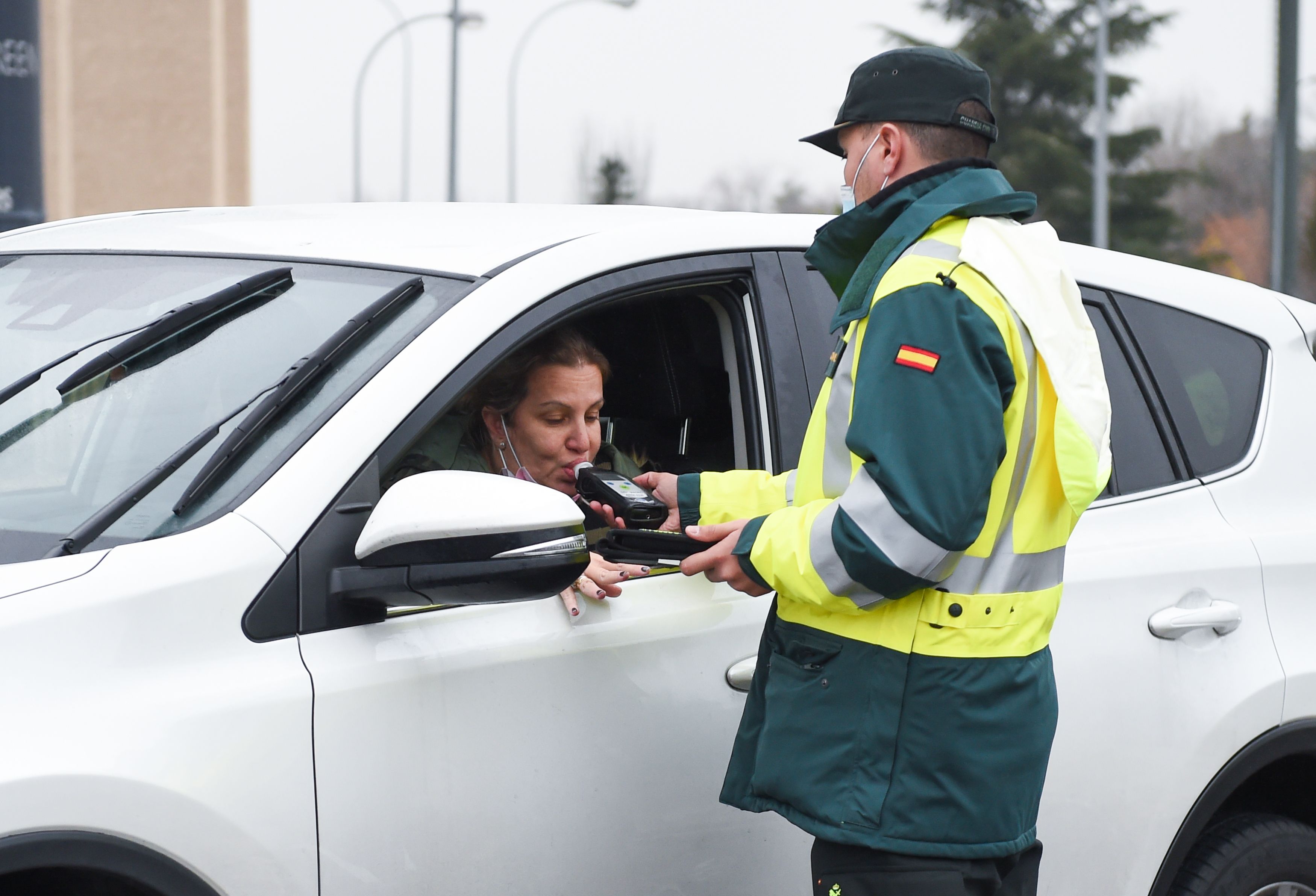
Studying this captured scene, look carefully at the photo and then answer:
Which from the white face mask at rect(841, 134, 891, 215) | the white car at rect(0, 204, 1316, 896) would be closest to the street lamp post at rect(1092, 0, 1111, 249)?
the white car at rect(0, 204, 1316, 896)

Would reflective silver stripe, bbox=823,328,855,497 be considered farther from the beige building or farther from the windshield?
the beige building

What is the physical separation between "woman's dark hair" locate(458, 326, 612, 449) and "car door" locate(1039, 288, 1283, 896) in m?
1.00

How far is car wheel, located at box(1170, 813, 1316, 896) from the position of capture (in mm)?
2742

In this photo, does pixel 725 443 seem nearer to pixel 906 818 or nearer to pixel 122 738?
pixel 906 818

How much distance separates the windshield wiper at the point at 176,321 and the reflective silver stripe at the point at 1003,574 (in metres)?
1.12

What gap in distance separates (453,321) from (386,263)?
0.79 ft

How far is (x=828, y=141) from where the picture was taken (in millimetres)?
2412

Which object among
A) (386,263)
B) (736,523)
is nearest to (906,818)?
(736,523)

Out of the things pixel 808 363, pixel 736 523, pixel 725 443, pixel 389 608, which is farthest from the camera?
pixel 725 443

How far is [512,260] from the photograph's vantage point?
2.18 meters

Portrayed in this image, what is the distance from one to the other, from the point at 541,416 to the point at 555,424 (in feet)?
0.11

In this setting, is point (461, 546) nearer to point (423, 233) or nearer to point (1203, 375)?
point (423, 233)

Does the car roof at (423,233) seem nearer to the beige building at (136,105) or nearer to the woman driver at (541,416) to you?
the woman driver at (541,416)

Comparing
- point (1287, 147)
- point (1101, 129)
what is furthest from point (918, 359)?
point (1101, 129)
